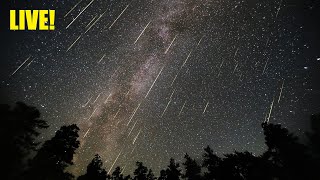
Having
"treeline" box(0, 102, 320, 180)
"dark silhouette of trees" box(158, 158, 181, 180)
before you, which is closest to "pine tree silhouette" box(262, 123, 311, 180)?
"treeline" box(0, 102, 320, 180)

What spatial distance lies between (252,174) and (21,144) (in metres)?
20.4

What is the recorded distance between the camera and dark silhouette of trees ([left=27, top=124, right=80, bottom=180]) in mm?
21688

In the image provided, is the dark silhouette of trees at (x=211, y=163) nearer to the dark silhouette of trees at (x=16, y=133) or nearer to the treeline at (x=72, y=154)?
the treeline at (x=72, y=154)

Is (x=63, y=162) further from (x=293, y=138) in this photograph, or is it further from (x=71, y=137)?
(x=293, y=138)

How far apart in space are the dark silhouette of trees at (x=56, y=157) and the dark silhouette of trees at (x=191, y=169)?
57.5 ft

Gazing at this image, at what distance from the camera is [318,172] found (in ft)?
68.8

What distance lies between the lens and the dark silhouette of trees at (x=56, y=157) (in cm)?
2169

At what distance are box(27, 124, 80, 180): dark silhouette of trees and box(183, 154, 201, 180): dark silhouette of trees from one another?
17.5 m

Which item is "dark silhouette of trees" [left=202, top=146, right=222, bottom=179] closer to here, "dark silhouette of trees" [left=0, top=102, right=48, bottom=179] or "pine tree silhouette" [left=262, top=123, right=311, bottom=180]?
"pine tree silhouette" [left=262, top=123, right=311, bottom=180]

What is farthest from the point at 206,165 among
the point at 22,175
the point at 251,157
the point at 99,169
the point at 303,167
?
the point at 22,175

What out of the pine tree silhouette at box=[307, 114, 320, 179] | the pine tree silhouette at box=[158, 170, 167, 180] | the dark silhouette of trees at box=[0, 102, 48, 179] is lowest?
the dark silhouette of trees at box=[0, 102, 48, 179]

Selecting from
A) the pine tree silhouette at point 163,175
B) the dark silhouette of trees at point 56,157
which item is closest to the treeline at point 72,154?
the dark silhouette of trees at point 56,157

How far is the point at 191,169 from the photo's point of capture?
3659cm

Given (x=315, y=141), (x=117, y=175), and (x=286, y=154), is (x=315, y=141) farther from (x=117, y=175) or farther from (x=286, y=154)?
(x=117, y=175)
